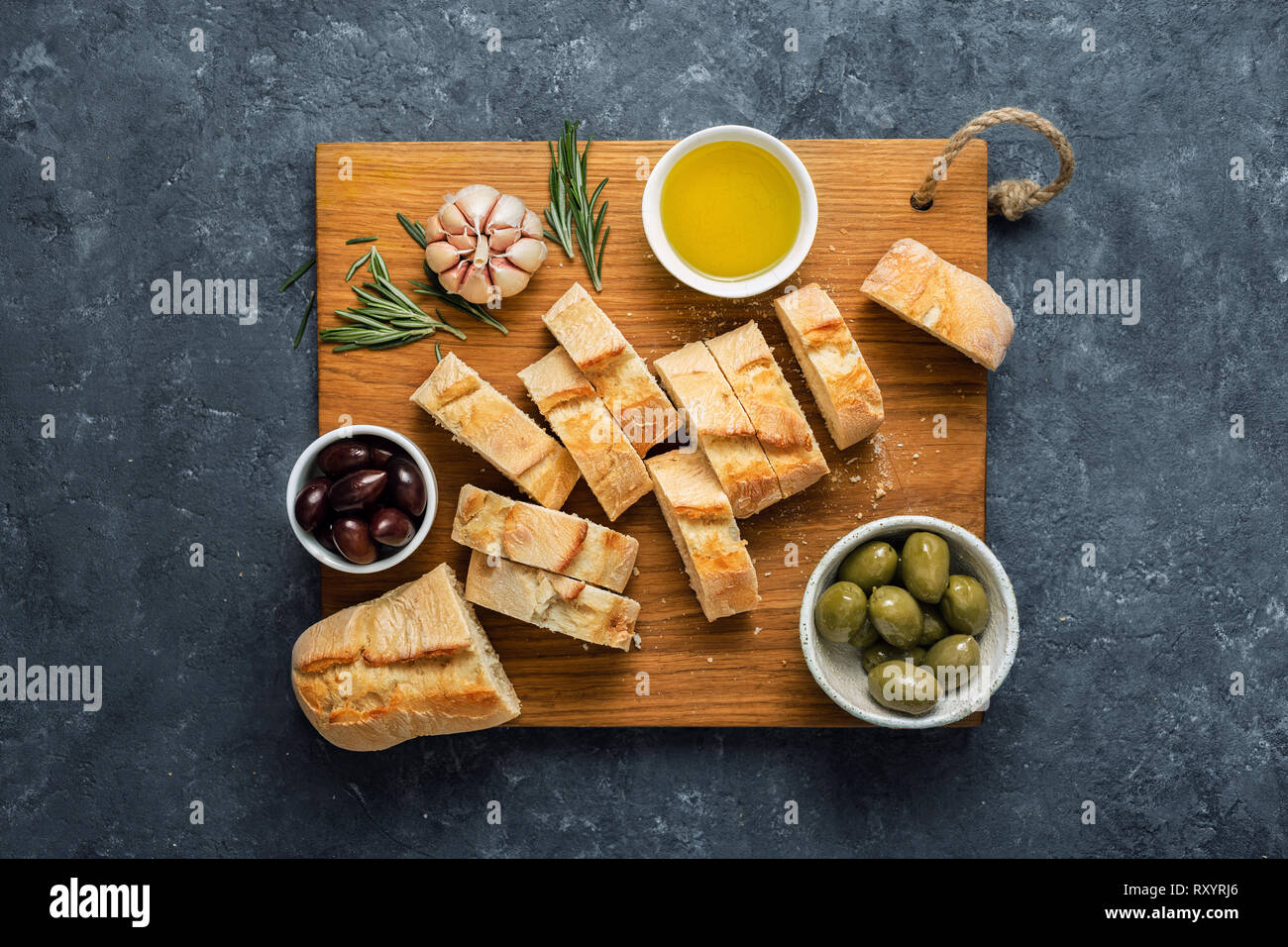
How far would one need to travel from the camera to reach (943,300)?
3023mm

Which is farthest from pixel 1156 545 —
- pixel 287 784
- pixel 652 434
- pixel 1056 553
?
pixel 287 784

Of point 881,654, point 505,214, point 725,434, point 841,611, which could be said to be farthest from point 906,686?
point 505,214

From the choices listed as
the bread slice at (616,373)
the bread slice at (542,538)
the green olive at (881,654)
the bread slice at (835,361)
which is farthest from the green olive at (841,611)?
the bread slice at (616,373)

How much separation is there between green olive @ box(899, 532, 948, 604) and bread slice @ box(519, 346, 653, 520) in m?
0.88

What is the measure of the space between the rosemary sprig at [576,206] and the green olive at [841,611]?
4.32ft

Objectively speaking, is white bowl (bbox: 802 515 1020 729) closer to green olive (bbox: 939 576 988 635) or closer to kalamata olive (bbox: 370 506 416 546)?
green olive (bbox: 939 576 988 635)

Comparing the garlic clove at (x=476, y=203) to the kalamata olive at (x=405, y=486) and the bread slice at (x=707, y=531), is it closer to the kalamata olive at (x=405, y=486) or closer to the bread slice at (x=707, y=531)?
the kalamata olive at (x=405, y=486)

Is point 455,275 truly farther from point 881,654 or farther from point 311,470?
point 881,654

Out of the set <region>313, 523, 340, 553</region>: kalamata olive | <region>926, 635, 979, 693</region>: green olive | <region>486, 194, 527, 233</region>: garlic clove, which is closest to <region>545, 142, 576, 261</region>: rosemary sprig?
<region>486, 194, 527, 233</region>: garlic clove

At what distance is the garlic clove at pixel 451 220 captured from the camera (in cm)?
304

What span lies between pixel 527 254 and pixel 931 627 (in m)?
1.82

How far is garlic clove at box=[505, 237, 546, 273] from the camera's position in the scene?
306 centimetres

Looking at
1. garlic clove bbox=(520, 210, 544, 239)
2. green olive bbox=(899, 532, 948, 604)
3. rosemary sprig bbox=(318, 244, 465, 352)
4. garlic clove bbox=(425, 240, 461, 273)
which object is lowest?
green olive bbox=(899, 532, 948, 604)

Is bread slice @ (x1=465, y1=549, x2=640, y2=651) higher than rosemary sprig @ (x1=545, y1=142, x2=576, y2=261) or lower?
lower
